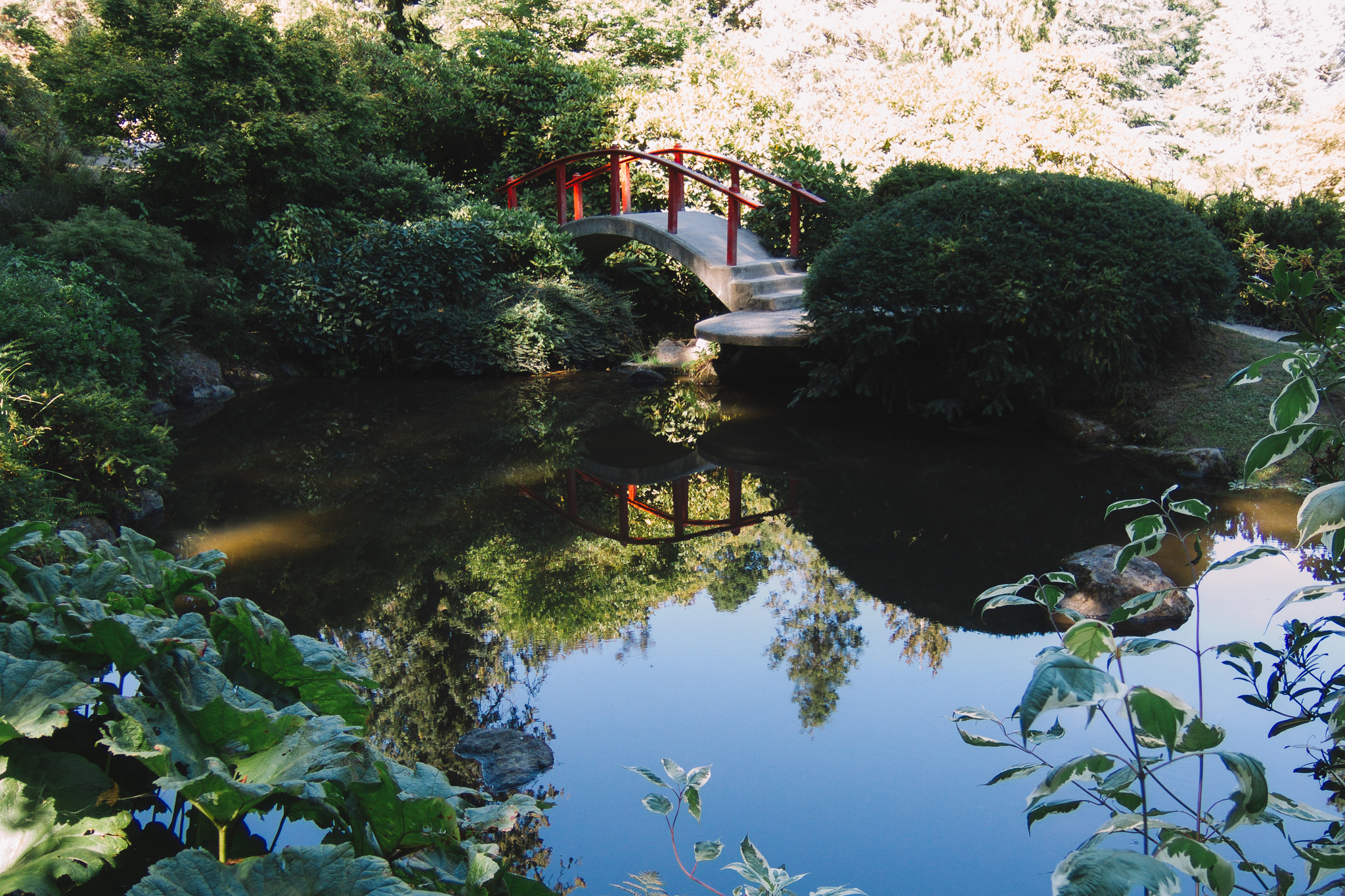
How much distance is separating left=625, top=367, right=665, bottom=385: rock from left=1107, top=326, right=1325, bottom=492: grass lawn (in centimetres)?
431

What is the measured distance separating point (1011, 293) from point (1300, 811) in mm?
5457

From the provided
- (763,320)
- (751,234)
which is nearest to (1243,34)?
(751,234)

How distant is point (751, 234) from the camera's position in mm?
10633

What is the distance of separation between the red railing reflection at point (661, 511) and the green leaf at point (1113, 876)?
A: 152 inches

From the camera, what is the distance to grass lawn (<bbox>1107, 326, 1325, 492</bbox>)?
19.8ft

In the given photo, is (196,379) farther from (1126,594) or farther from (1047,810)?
(1047,810)

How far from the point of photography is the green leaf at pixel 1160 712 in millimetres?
1214

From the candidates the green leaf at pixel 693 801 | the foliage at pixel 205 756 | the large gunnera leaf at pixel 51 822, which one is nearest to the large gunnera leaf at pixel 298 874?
the foliage at pixel 205 756

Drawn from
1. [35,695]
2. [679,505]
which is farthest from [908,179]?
[35,695]

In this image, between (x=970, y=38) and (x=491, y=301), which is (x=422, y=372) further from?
(x=970, y=38)

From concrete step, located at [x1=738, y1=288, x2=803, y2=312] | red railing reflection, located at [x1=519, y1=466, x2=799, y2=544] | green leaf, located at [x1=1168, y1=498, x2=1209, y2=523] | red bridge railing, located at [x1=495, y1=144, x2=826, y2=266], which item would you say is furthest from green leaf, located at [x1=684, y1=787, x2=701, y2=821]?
red bridge railing, located at [x1=495, y1=144, x2=826, y2=266]

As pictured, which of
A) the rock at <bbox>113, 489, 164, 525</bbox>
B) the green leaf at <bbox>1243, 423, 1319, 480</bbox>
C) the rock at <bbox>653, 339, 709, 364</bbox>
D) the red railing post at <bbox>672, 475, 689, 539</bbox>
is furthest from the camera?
the rock at <bbox>653, 339, 709, 364</bbox>

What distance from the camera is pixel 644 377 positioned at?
9.43 meters

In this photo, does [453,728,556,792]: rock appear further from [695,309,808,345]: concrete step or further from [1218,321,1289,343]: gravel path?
[1218,321,1289,343]: gravel path
